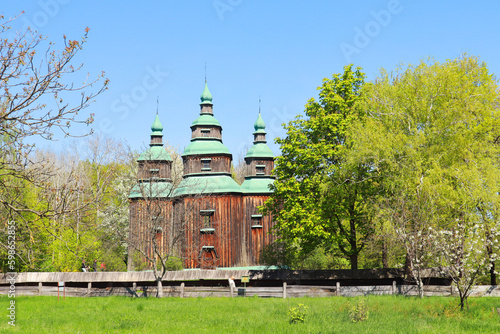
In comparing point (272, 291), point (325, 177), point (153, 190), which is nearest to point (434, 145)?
point (325, 177)

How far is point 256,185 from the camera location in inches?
1693

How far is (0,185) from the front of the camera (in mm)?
7445

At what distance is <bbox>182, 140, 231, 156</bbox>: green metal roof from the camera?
4375cm

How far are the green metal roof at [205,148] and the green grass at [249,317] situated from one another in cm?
2400

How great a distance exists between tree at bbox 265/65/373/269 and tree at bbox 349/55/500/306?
1405 millimetres

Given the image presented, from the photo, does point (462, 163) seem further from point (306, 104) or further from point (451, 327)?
point (451, 327)

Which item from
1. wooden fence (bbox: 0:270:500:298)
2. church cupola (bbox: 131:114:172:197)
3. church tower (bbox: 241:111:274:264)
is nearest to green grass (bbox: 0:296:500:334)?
wooden fence (bbox: 0:270:500:298)

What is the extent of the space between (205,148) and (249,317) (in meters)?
29.2

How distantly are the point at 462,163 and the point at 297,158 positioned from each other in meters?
8.80

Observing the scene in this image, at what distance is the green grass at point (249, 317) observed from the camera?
528 inches

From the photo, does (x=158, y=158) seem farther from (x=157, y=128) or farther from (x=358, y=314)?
(x=358, y=314)

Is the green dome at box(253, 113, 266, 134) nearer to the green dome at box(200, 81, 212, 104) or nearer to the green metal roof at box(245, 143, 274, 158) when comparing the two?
the green metal roof at box(245, 143, 274, 158)


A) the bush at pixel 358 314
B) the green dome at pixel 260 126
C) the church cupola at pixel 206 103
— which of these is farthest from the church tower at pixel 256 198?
the bush at pixel 358 314

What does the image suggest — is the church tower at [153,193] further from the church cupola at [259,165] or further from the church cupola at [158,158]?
the church cupola at [259,165]
